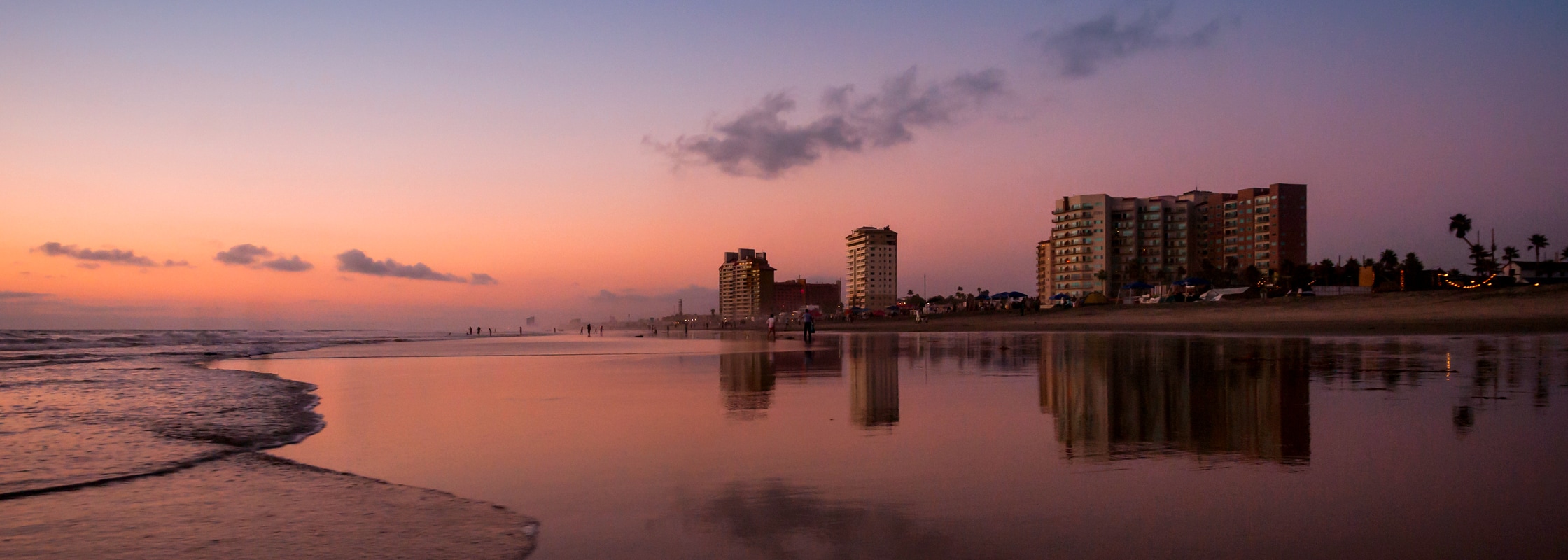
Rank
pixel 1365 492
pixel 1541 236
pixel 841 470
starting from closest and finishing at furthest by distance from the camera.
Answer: pixel 1365 492 → pixel 841 470 → pixel 1541 236

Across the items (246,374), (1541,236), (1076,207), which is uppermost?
(1076,207)

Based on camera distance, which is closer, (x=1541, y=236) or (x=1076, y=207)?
(x=1541, y=236)

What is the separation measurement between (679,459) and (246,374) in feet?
53.0

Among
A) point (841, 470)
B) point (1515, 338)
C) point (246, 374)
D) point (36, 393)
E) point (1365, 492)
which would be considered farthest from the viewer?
point (1515, 338)

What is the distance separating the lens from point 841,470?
18.9 feet

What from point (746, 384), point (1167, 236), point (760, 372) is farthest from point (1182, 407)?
point (1167, 236)

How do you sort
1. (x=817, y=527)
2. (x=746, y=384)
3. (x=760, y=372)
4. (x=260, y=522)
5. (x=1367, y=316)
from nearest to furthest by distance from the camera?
Answer: (x=817, y=527), (x=260, y=522), (x=746, y=384), (x=760, y=372), (x=1367, y=316)

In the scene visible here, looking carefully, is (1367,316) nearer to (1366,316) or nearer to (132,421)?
(1366,316)

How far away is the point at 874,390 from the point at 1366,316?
126 feet

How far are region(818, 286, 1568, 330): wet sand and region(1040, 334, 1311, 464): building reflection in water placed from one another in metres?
21.4

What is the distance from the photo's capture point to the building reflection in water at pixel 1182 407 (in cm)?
637

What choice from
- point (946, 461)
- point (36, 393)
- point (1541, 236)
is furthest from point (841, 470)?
point (1541, 236)

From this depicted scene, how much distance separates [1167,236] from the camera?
→ 6289 inches

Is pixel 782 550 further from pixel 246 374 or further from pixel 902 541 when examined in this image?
pixel 246 374
